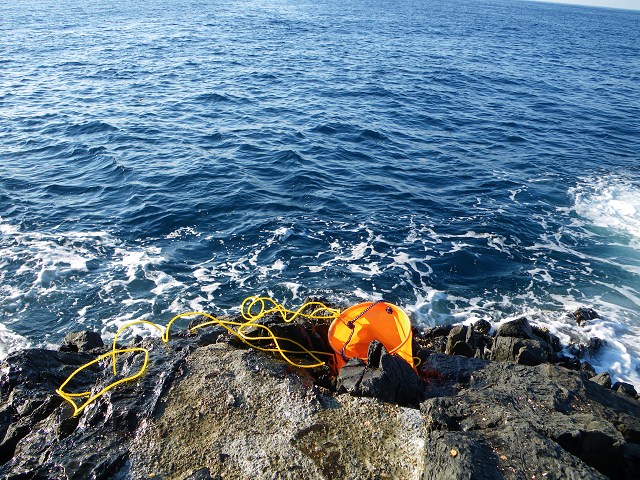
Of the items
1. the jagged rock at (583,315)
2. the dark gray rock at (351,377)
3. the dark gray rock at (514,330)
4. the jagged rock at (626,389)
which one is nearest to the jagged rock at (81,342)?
the dark gray rock at (351,377)

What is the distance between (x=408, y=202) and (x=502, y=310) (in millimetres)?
5226

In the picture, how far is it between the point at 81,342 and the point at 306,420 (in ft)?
16.6

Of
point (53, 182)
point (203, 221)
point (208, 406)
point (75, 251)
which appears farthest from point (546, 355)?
point (53, 182)

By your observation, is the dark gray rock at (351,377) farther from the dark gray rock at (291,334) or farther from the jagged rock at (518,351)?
the jagged rock at (518,351)

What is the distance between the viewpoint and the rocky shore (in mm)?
4613

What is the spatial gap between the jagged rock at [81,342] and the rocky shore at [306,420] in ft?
2.29

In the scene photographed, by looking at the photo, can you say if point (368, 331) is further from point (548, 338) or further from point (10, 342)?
point (10, 342)

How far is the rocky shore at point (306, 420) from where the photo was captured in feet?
15.1

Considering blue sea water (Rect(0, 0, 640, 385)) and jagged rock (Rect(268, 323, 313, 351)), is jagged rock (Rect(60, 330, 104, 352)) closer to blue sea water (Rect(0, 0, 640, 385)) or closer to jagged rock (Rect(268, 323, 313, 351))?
blue sea water (Rect(0, 0, 640, 385))

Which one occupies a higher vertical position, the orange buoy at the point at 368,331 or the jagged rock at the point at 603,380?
the orange buoy at the point at 368,331

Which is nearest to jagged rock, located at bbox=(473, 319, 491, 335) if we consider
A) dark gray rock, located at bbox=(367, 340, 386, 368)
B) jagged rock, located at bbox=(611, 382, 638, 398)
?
jagged rock, located at bbox=(611, 382, 638, 398)

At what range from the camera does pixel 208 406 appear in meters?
5.44

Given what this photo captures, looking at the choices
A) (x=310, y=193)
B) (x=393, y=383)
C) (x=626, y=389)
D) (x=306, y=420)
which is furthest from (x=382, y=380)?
(x=310, y=193)

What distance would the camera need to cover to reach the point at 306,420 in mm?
5250
